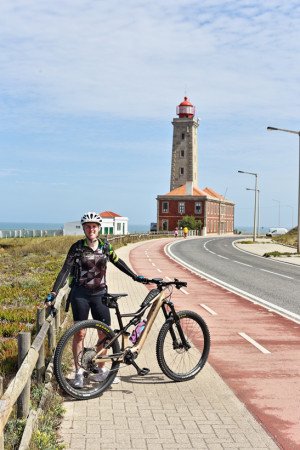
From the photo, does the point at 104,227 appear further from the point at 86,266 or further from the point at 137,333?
the point at 86,266

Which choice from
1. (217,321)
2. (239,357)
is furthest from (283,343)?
(217,321)

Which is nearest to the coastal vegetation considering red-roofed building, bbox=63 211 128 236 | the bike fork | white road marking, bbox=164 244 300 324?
the bike fork

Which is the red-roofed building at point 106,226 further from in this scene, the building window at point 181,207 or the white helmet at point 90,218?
the white helmet at point 90,218

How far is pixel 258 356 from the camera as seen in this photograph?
10.2 metres

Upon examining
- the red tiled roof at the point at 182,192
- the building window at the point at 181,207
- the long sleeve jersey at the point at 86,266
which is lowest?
the long sleeve jersey at the point at 86,266

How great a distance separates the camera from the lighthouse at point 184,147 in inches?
4380

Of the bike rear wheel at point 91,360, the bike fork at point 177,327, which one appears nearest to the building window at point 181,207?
the bike fork at point 177,327

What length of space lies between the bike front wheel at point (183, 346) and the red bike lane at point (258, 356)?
0.49 metres

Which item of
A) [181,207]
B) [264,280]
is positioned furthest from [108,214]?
[264,280]

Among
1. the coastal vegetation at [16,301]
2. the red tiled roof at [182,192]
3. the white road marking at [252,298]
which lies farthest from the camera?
the red tiled roof at [182,192]

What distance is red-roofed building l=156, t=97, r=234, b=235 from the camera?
10756 cm

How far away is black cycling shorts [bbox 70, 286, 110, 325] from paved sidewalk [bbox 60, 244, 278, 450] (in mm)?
963

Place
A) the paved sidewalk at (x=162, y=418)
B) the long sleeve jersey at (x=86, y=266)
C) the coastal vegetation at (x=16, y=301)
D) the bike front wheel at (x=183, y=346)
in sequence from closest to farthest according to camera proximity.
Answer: the paved sidewalk at (x=162, y=418) → the long sleeve jersey at (x=86, y=266) → the bike front wheel at (x=183, y=346) → the coastal vegetation at (x=16, y=301)

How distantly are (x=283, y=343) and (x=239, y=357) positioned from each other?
1.58m
